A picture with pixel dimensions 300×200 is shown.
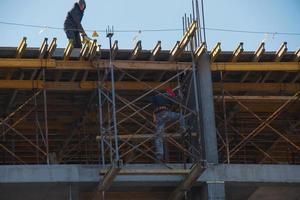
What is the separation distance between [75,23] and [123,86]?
7.35 feet

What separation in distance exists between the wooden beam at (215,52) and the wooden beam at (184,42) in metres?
0.95

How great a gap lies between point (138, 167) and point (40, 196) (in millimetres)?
2743

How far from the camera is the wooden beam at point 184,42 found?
86.7 ft

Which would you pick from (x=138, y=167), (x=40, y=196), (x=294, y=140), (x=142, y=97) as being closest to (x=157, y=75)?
(x=142, y=97)

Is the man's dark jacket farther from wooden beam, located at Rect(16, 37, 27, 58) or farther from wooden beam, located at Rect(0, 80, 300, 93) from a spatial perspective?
wooden beam, located at Rect(16, 37, 27, 58)

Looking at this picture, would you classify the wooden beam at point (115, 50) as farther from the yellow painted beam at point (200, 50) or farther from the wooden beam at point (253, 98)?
the wooden beam at point (253, 98)

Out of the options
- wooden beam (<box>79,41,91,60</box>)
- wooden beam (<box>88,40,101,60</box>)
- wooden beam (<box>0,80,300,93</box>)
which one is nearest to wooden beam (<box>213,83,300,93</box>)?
wooden beam (<box>0,80,300,93</box>)

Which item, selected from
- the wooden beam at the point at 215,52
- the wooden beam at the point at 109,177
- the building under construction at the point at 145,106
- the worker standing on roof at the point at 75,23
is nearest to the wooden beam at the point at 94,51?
the building under construction at the point at 145,106

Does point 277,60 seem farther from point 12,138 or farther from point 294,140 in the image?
point 12,138

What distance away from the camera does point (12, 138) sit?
31328 mm

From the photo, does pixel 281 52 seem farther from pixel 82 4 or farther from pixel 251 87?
pixel 82 4

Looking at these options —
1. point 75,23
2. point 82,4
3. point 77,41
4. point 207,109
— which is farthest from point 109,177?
point 82,4

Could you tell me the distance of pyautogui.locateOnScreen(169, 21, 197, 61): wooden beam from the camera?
2642cm


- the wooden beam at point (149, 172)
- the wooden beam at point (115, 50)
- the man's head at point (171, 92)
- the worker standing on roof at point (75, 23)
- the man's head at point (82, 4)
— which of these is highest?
the man's head at point (82, 4)
